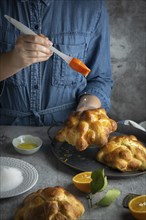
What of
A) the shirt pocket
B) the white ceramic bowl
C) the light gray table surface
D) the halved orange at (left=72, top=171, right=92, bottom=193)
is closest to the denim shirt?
the shirt pocket

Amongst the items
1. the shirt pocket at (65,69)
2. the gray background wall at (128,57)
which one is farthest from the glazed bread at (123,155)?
the gray background wall at (128,57)

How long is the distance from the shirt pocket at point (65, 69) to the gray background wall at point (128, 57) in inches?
24.0

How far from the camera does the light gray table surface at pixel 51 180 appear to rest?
1.03m

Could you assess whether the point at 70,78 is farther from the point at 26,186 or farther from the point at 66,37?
the point at 26,186

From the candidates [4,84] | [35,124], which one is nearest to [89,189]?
[35,124]

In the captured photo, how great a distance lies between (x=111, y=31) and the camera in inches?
88.4

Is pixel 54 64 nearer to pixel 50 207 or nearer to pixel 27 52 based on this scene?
pixel 27 52

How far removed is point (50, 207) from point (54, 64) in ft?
2.78

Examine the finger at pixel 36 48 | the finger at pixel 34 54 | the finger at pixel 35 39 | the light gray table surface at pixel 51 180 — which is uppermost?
the finger at pixel 35 39

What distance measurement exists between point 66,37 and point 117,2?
68 cm

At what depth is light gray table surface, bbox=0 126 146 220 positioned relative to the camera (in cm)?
103

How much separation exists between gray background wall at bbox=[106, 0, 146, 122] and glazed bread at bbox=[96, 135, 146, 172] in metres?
1.09

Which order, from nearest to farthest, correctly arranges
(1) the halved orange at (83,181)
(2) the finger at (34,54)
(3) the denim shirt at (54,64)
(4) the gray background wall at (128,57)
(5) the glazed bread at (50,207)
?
(5) the glazed bread at (50,207) → (1) the halved orange at (83,181) → (2) the finger at (34,54) → (3) the denim shirt at (54,64) → (4) the gray background wall at (128,57)

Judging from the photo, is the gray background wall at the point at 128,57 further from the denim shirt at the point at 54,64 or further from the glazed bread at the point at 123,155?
the glazed bread at the point at 123,155
